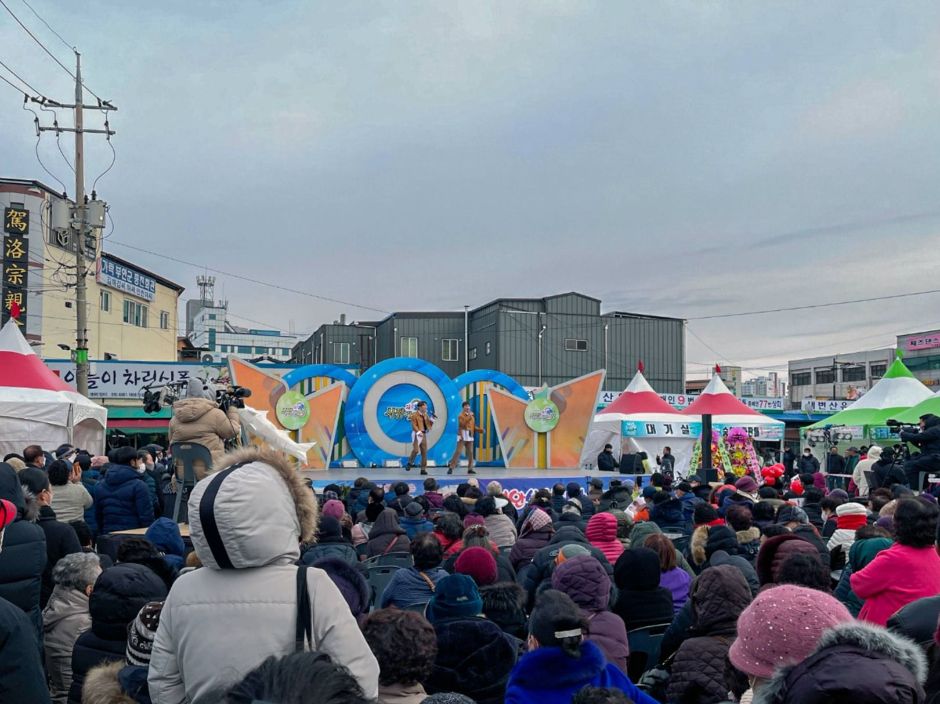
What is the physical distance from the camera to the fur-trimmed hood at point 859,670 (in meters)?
1.49

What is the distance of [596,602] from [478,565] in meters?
0.79

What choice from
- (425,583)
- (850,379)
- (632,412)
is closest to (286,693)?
(425,583)

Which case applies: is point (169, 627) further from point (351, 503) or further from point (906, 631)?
point (351, 503)

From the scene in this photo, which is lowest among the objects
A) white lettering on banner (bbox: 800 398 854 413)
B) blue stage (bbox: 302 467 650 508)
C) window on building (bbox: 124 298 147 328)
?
blue stage (bbox: 302 467 650 508)

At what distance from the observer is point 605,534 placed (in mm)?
5781

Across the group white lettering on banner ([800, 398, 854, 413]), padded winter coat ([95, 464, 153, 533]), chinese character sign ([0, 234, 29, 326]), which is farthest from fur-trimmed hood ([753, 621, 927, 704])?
white lettering on banner ([800, 398, 854, 413])

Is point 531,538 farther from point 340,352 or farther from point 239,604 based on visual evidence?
point 340,352

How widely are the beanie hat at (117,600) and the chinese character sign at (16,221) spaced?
2592cm

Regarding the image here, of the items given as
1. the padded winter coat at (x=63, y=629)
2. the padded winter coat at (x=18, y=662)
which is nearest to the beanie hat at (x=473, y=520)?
the padded winter coat at (x=63, y=629)

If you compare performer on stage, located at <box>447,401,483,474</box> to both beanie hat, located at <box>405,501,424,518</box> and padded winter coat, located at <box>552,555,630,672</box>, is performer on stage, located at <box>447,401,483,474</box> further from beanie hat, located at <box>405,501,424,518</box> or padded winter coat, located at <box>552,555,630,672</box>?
padded winter coat, located at <box>552,555,630,672</box>

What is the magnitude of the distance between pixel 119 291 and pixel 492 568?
33.3 metres

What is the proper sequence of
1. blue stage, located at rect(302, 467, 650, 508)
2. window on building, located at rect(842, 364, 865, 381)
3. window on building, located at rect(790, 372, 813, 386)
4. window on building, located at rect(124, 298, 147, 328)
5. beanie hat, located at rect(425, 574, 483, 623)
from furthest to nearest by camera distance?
window on building, located at rect(790, 372, 813, 386), window on building, located at rect(842, 364, 865, 381), window on building, located at rect(124, 298, 147, 328), blue stage, located at rect(302, 467, 650, 508), beanie hat, located at rect(425, 574, 483, 623)

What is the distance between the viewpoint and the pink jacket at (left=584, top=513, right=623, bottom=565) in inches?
227

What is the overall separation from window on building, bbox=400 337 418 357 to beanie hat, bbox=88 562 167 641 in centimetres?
3365
